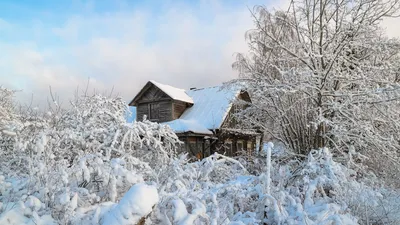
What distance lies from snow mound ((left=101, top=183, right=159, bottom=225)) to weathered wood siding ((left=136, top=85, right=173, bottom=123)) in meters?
16.0

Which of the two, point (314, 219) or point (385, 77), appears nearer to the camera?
point (314, 219)

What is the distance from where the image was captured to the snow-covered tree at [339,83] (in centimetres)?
845

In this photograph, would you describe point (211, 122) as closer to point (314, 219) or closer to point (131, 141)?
point (131, 141)

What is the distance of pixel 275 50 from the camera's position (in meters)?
10.9

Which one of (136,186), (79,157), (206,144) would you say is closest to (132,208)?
(136,186)

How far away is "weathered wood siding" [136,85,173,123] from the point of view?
20.0 metres

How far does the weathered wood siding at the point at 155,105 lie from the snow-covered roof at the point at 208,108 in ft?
3.72

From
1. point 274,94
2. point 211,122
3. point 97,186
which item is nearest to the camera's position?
point 97,186

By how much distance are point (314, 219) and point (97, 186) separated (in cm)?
359

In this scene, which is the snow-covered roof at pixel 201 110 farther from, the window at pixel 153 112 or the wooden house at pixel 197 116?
the window at pixel 153 112

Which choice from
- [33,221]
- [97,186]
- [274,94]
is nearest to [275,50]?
[274,94]

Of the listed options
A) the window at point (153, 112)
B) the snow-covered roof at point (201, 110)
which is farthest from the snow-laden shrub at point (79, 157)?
the window at point (153, 112)

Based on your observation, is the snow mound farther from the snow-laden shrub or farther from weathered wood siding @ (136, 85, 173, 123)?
weathered wood siding @ (136, 85, 173, 123)

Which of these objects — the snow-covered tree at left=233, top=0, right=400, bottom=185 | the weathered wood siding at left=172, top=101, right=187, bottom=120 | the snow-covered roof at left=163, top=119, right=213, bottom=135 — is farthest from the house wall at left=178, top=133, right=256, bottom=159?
the snow-covered tree at left=233, top=0, right=400, bottom=185
